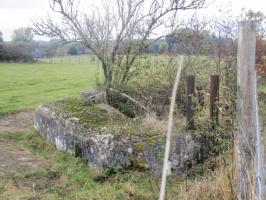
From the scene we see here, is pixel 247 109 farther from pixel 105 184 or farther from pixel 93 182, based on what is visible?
pixel 93 182

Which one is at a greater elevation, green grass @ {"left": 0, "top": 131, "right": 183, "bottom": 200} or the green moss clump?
the green moss clump

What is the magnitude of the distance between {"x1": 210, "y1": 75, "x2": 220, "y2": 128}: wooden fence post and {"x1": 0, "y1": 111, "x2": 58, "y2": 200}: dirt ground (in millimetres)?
2964

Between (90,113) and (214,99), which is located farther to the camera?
(90,113)

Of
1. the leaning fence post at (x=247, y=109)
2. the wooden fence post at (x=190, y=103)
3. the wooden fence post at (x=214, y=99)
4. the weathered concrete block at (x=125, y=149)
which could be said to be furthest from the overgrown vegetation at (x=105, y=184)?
the wooden fence post at (x=190, y=103)

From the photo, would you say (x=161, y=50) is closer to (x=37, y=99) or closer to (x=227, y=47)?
(x=227, y=47)

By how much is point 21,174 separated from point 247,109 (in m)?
4.35

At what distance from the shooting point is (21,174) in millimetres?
7004

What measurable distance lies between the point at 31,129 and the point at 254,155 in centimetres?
721

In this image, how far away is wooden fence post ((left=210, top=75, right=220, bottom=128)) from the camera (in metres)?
6.95

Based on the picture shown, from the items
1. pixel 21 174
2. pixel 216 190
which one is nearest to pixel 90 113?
pixel 21 174

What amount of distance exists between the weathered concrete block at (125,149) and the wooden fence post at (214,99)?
1.98ft

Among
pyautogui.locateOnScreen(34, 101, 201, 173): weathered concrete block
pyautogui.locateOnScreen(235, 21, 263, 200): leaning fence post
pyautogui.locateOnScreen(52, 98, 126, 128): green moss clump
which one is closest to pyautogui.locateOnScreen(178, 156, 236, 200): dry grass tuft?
pyautogui.locateOnScreen(235, 21, 263, 200): leaning fence post

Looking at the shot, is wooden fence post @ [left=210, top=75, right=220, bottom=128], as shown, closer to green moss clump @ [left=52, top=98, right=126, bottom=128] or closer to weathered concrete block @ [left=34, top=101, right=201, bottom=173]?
weathered concrete block @ [left=34, top=101, right=201, bottom=173]

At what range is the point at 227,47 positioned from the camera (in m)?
8.44
